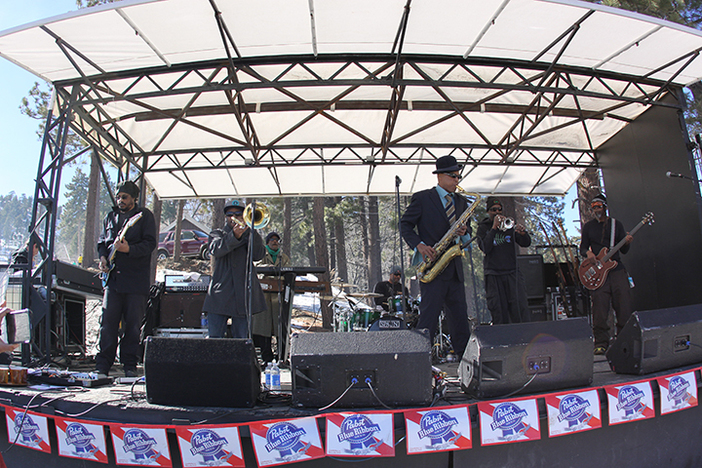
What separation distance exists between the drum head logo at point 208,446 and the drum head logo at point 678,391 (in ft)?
9.31

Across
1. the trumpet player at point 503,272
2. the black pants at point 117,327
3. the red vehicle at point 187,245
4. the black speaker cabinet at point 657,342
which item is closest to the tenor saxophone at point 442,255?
the black speaker cabinet at point 657,342

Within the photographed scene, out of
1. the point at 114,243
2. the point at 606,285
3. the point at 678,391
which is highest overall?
the point at 114,243

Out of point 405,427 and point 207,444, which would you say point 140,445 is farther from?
point 405,427

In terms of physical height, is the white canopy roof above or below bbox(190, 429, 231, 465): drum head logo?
above

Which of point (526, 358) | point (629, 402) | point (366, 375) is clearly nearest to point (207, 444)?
point (366, 375)

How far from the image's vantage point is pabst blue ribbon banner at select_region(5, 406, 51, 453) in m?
2.70

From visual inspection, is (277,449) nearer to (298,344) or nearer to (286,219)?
(298,344)

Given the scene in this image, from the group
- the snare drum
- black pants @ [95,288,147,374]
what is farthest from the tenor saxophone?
the snare drum

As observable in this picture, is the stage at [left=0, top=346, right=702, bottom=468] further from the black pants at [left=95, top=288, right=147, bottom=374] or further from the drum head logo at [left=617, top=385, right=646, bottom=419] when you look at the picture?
the black pants at [left=95, top=288, right=147, bottom=374]

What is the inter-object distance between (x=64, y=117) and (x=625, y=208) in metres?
8.02

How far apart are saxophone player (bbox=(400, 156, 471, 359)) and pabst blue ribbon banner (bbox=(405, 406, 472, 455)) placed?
1235 millimetres

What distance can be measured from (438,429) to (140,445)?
5.40 feet

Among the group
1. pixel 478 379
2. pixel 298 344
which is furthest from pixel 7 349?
pixel 478 379

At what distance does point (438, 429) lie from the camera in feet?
8.08
